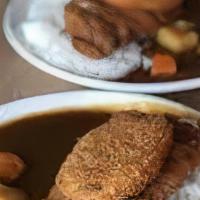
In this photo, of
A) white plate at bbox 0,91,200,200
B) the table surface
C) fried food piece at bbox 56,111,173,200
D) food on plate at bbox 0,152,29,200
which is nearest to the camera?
fried food piece at bbox 56,111,173,200

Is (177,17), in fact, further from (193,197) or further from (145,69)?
(193,197)

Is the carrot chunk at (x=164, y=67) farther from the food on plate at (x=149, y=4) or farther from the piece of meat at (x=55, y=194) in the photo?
the piece of meat at (x=55, y=194)

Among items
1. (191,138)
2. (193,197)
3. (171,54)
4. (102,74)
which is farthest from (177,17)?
(193,197)

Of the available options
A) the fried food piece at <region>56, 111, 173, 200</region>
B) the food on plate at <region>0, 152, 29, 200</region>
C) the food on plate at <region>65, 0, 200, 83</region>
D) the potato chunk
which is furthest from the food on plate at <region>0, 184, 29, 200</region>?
the potato chunk

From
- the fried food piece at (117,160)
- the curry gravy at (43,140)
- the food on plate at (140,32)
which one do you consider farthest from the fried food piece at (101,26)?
the fried food piece at (117,160)

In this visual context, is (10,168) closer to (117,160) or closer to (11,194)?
(11,194)

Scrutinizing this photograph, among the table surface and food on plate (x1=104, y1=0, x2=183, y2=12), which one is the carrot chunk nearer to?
the table surface
